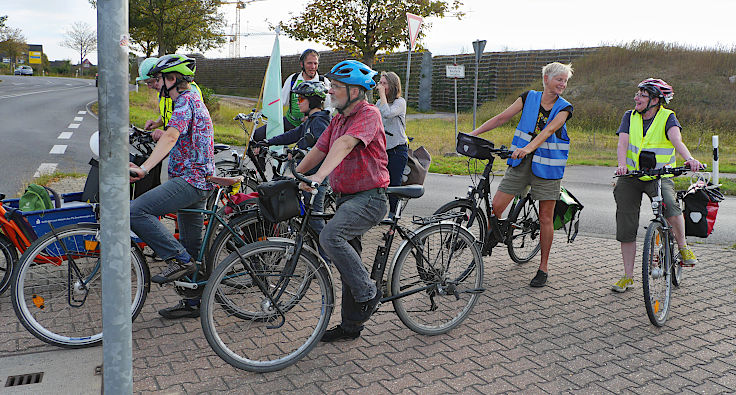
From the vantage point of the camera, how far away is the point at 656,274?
15.2 ft

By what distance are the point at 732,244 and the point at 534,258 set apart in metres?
2.79

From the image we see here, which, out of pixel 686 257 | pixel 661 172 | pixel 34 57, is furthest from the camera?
pixel 34 57

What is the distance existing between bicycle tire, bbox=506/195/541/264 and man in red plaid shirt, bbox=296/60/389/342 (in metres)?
2.17

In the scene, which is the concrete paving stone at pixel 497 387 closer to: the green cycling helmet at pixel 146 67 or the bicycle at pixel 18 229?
the bicycle at pixel 18 229

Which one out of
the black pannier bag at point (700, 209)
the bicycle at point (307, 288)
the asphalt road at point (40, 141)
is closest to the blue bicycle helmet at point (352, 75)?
the bicycle at point (307, 288)

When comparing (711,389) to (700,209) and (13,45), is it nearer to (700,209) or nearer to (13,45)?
(700,209)

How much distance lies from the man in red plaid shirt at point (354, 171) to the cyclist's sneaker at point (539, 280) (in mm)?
2003

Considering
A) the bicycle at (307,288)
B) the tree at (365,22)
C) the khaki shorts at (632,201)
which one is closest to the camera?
the bicycle at (307,288)

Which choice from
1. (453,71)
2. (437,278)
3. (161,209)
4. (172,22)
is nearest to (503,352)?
(437,278)

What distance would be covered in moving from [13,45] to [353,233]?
301ft

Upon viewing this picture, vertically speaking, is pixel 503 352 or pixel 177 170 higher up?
pixel 177 170

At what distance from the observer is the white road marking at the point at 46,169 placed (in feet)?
32.8

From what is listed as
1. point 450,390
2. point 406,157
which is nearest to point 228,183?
point 450,390

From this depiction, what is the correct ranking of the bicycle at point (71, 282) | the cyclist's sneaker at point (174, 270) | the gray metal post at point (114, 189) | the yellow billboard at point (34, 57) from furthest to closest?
the yellow billboard at point (34, 57)
the cyclist's sneaker at point (174, 270)
the bicycle at point (71, 282)
the gray metal post at point (114, 189)
